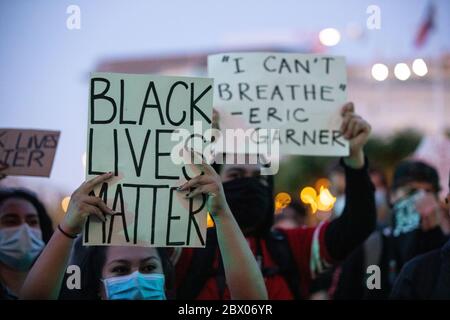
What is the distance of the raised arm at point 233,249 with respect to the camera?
11.4 ft

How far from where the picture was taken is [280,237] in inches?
175

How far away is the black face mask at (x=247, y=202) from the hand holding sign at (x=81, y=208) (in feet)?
3.09

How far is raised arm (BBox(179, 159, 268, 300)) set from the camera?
3484 millimetres

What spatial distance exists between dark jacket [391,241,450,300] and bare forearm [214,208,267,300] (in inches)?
30.4

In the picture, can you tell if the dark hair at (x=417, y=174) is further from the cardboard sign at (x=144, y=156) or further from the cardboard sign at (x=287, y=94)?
the cardboard sign at (x=144, y=156)

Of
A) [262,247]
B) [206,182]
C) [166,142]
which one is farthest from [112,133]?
[262,247]

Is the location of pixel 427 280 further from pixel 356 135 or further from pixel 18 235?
pixel 18 235

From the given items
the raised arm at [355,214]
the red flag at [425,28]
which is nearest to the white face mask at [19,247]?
the raised arm at [355,214]

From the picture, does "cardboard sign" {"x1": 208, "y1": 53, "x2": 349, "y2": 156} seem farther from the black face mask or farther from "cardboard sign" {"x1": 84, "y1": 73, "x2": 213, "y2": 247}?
"cardboard sign" {"x1": 84, "y1": 73, "x2": 213, "y2": 247}

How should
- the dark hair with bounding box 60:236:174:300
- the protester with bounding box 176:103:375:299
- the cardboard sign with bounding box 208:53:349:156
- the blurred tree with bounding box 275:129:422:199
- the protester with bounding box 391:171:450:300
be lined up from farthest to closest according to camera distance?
the blurred tree with bounding box 275:129:422:199 → the cardboard sign with bounding box 208:53:349:156 → the protester with bounding box 176:103:375:299 → the protester with bounding box 391:171:450:300 → the dark hair with bounding box 60:236:174:300

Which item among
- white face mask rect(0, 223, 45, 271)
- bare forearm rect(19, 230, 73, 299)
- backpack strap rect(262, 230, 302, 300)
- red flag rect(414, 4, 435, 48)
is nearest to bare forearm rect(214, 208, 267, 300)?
bare forearm rect(19, 230, 73, 299)

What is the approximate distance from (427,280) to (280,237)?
0.82m
